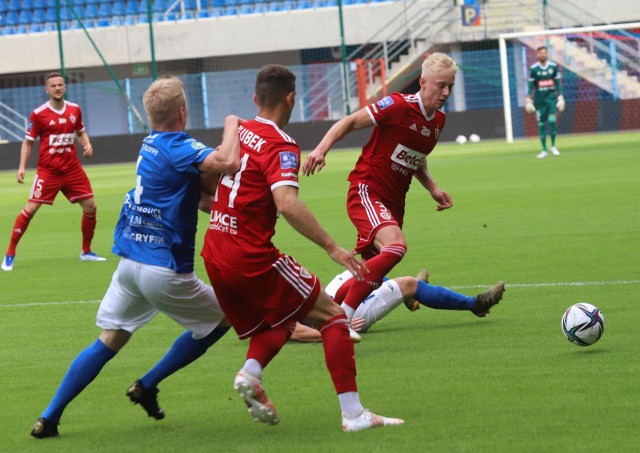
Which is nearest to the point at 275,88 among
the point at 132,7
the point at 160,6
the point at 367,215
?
the point at 367,215

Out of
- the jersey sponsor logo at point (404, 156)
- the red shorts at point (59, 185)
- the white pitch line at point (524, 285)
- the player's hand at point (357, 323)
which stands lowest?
the white pitch line at point (524, 285)

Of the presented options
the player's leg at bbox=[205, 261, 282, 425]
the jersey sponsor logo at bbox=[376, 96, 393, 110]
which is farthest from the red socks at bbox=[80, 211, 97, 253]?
the player's leg at bbox=[205, 261, 282, 425]

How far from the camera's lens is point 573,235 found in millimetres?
13156

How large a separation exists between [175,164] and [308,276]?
0.81m

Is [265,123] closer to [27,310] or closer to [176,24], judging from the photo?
[27,310]

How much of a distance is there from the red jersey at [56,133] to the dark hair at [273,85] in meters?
8.65

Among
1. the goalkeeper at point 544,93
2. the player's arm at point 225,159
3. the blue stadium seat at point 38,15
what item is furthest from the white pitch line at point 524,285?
the blue stadium seat at point 38,15

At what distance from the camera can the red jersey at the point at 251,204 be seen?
5578 millimetres

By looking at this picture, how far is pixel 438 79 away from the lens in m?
8.02

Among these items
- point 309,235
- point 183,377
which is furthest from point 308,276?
point 183,377

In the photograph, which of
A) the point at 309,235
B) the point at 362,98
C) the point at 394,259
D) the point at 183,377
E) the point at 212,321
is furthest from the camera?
the point at 362,98

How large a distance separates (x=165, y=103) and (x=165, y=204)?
0.48m

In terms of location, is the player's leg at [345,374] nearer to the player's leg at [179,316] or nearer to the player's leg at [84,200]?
the player's leg at [179,316]

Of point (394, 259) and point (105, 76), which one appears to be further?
point (105, 76)
